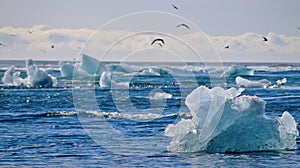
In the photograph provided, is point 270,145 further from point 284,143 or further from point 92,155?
point 92,155

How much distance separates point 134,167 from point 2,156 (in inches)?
160

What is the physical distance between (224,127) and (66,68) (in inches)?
1913

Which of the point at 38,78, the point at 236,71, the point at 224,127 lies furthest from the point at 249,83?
the point at 224,127

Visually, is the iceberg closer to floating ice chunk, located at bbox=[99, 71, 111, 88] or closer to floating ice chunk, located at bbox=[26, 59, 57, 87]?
floating ice chunk, located at bbox=[99, 71, 111, 88]

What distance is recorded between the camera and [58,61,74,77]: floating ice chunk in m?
65.0

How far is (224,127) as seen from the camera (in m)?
17.9

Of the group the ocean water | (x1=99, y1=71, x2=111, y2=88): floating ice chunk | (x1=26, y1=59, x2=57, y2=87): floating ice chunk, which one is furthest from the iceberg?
the ocean water

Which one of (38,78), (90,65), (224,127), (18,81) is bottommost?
(224,127)

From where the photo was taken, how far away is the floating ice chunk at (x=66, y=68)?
65.0 m

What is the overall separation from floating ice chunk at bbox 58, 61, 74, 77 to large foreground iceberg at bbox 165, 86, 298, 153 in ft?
156

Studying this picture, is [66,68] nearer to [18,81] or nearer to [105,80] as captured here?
[18,81]

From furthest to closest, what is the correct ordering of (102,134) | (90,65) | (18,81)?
(90,65) < (18,81) < (102,134)

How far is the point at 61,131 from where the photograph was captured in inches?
911

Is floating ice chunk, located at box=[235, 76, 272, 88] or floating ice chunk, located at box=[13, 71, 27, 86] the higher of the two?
floating ice chunk, located at box=[13, 71, 27, 86]
